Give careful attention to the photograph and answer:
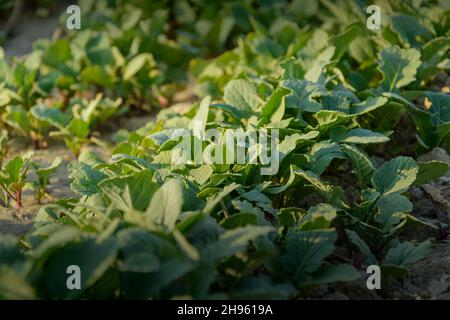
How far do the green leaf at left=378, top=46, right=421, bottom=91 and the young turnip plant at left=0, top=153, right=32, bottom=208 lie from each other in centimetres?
156

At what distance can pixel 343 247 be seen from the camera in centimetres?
232

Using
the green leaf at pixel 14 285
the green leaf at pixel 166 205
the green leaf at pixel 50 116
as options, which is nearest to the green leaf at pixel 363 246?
the green leaf at pixel 166 205

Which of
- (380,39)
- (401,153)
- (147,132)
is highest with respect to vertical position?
(380,39)

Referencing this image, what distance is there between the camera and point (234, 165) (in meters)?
2.43

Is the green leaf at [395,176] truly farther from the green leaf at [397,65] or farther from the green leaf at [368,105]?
the green leaf at [397,65]

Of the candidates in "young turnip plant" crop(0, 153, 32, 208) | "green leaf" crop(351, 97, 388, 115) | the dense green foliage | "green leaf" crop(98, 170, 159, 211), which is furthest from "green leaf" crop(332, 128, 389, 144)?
"young turnip plant" crop(0, 153, 32, 208)

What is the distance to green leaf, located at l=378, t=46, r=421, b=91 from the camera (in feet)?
9.64

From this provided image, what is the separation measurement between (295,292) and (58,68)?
244cm

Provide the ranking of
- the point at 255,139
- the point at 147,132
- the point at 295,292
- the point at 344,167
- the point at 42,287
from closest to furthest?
the point at 42,287 < the point at 295,292 < the point at 255,139 < the point at 344,167 < the point at 147,132

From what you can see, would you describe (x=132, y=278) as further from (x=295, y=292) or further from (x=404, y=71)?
(x=404, y=71)

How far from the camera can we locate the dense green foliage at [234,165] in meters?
1.78

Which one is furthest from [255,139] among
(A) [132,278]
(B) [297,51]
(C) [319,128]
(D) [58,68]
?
(D) [58,68]

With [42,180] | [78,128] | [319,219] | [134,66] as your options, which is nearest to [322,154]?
[319,219]

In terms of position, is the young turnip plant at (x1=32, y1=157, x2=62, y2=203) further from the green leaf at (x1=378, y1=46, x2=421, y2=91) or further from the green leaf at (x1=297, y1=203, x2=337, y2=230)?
the green leaf at (x1=378, y1=46, x2=421, y2=91)
